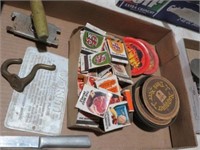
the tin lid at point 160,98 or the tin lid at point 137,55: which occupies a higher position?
the tin lid at point 137,55

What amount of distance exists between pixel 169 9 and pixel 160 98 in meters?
0.30

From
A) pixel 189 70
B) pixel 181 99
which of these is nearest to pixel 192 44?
pixel 189 70

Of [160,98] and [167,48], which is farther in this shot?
[167,48]

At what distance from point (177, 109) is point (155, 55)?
7.9 inches

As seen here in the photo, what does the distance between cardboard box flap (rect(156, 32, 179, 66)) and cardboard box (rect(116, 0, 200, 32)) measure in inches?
3.5

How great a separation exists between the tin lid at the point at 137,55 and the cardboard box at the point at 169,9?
0.11 m

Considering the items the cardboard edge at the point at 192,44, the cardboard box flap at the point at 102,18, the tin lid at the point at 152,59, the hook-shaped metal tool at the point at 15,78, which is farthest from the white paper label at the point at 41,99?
the cardboard edge at the point at 192,44

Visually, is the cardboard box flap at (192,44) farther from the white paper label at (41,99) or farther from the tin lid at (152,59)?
the white paper label at (41,99)

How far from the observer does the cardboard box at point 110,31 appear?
0.59 m

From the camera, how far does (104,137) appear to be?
2.01 ft

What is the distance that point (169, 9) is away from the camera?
0.78 meters

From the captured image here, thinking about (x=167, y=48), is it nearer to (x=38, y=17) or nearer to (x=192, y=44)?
(x=192, y=44)

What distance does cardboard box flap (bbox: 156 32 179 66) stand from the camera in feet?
2.41

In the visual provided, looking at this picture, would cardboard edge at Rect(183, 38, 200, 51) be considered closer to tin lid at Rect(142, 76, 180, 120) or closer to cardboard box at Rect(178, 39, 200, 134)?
cardboard box at Rect(178, 39, 200, 134)
